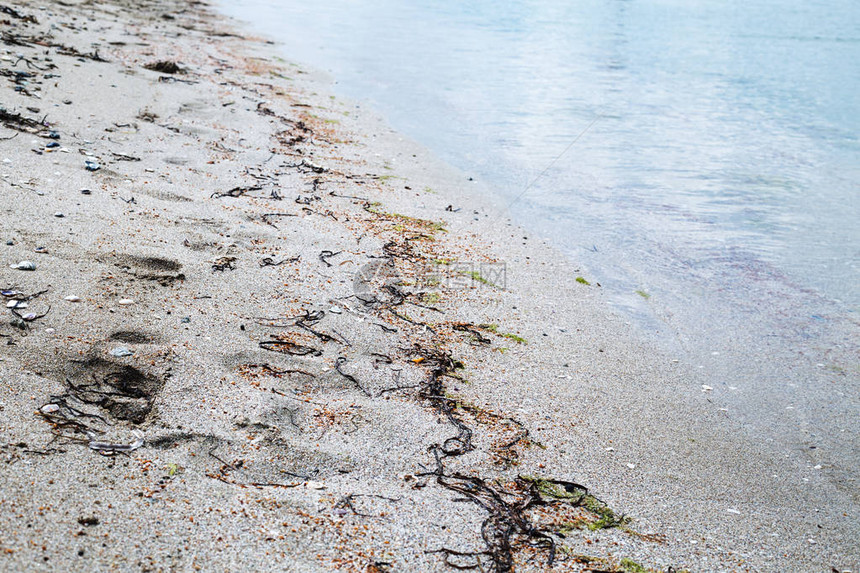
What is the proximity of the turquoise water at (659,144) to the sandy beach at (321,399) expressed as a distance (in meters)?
0.94

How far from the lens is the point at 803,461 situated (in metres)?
3.46

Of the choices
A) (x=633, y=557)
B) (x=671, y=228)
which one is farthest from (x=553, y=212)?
(x=633, y=557)

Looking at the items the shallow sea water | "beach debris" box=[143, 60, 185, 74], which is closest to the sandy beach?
the shallow sea water

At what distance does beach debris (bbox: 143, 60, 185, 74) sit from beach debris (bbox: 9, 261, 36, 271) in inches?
232

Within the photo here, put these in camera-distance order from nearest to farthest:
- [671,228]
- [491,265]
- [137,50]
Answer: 1. [491,265]
2. [671,228]
3. [137,50]

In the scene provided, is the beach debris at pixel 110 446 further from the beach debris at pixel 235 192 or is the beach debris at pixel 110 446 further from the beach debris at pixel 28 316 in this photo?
the beach debris at pixel 235 192

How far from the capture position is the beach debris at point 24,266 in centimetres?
346

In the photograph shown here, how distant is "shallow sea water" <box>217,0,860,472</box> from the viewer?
185 inches

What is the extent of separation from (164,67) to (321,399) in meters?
7.30

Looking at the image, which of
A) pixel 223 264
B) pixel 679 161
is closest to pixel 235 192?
pixel 223 264

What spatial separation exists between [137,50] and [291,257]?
704 cm

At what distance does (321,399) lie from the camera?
3123mm

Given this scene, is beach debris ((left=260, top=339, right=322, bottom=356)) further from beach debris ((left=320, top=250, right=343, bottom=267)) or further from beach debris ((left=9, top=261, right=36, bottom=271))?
beach debris ((left=9, top=261, right=36, bottom=271))

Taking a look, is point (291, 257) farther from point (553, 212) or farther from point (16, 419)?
point (553, 212)
